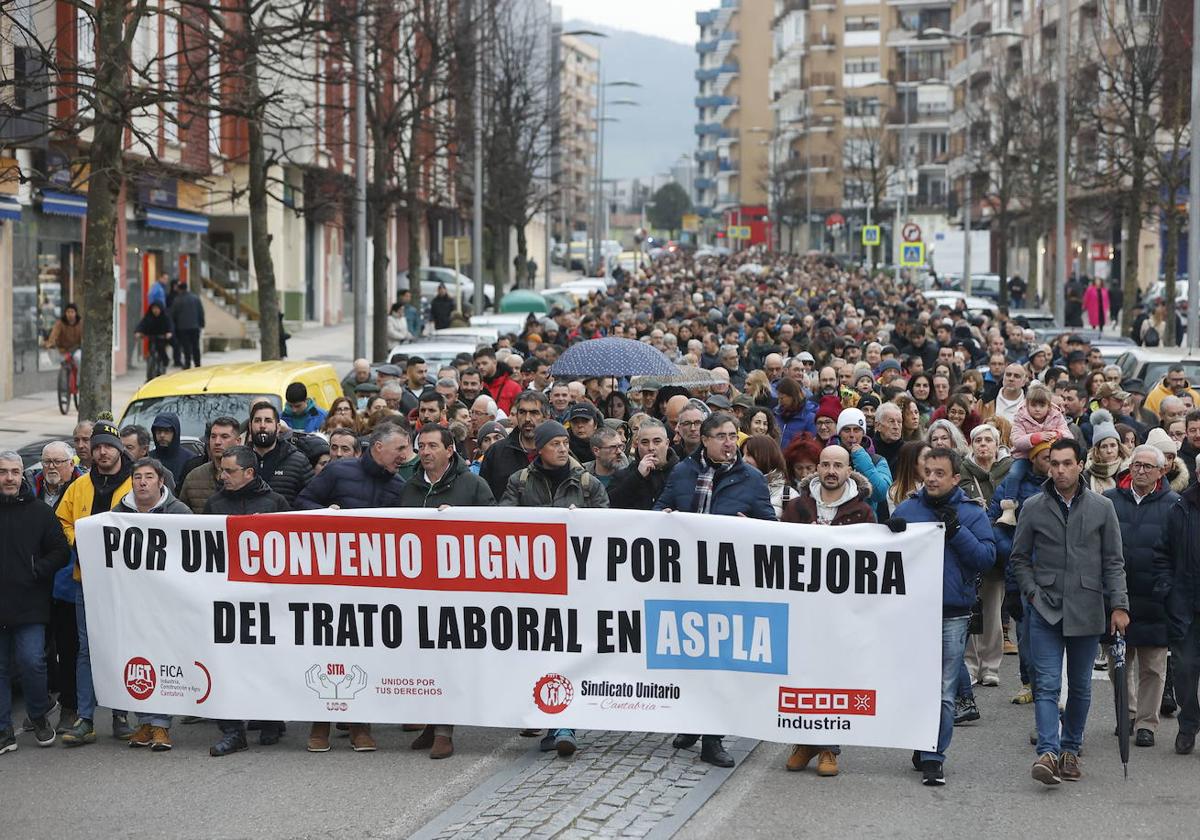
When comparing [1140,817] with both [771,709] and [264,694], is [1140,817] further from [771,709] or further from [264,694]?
[264,694]

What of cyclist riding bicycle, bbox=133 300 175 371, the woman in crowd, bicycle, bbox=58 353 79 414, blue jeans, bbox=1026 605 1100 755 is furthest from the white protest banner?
cyclist riding bicycle, bbox=133 300 175 371

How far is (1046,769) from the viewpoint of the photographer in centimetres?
923

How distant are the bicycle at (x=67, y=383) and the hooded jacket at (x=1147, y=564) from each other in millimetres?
21416

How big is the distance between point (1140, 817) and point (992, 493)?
3.61 meters

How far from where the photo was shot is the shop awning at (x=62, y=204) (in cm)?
3247

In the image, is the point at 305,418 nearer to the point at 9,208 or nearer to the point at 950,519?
the point at 950,519

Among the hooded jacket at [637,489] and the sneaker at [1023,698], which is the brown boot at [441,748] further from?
the sneaker at [1023,698]

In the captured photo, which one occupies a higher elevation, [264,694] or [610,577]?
[610,577]

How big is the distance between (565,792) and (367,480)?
8.04ft

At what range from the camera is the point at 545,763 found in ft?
31.9

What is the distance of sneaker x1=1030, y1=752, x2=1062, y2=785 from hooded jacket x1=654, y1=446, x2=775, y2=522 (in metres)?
1.73

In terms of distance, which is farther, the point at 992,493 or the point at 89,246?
the point at 89,246

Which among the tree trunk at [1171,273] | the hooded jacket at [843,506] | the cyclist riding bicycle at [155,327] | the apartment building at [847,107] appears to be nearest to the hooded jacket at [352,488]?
the hooded jacket at [843,506]

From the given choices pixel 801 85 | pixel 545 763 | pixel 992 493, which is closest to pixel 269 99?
pixel 992 493
